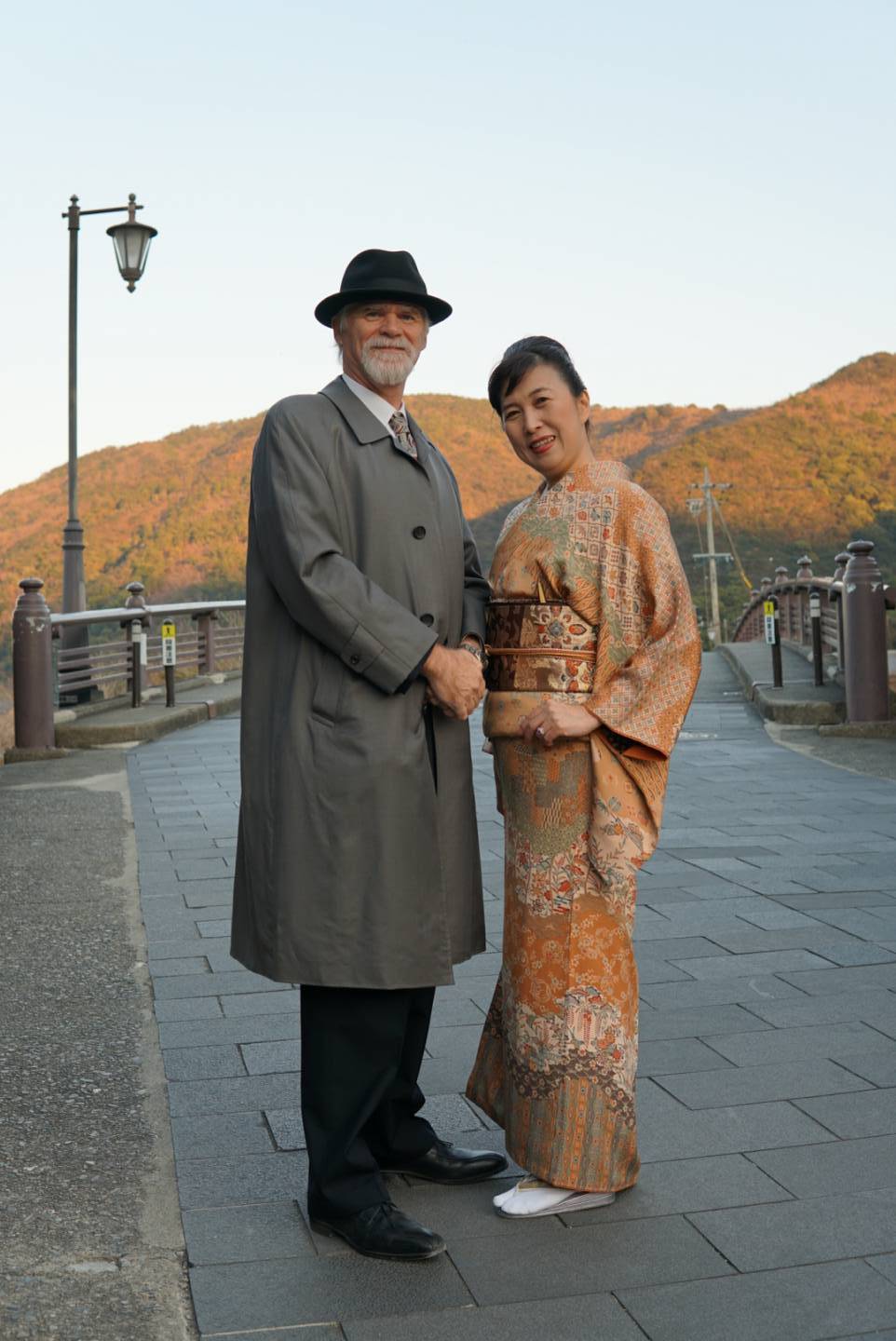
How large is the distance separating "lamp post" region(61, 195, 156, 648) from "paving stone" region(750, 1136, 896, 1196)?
37.4ft

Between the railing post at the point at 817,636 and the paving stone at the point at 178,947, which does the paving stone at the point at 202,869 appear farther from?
the railing post at the point at 817,636

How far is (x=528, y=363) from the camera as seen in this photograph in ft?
9.04

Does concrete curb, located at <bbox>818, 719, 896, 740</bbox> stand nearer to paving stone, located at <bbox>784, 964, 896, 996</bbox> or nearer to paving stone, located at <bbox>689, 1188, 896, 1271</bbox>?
paving stone, located at <bbox>784, 964, 896, 996</bbox>

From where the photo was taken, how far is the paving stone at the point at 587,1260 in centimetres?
240

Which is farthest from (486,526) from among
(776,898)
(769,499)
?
(776,898)

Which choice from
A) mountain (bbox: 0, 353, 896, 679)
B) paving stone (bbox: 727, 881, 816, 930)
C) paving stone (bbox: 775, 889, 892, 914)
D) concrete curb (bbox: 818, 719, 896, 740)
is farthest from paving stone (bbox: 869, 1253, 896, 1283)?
mountain (bbox: 0, 353, 896, 679)

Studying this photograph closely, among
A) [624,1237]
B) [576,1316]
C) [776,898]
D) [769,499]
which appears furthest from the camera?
[769,499]

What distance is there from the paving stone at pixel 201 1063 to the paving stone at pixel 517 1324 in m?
1.31

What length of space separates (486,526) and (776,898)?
78106 millimetres

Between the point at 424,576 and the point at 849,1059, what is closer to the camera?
the point at 424,576

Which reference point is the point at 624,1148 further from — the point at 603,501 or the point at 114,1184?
the point at 603,501

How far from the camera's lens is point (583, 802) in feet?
8.91

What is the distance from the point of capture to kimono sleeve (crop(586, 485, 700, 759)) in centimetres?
267

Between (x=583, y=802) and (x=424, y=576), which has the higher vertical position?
(x=424, y=576)
